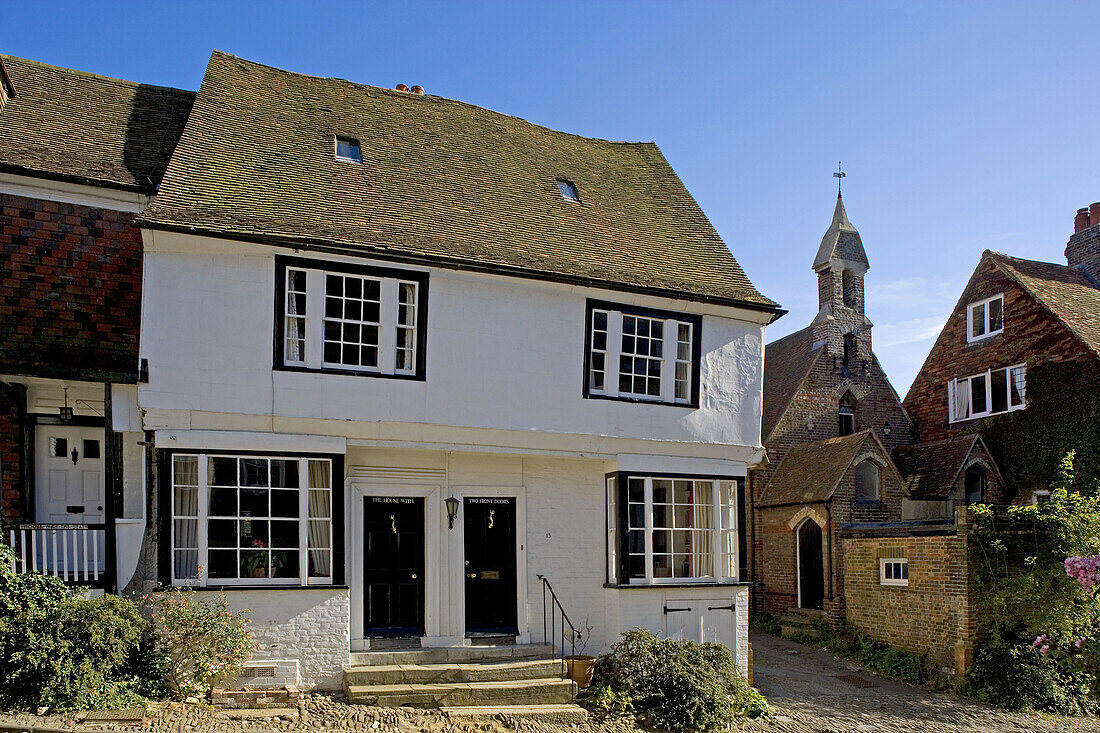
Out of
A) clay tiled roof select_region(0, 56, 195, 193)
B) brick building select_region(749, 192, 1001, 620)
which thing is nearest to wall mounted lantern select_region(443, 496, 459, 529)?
clay tiled roof select_region(0, 56, 195, 193)

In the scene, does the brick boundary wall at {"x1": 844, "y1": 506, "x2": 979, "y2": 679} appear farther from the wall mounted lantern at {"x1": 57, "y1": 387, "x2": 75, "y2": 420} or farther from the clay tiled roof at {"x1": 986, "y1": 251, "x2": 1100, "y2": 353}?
the wall mounted lantern at {"x1": 57, "y1": 387, "x2": 75, "y2": 420}

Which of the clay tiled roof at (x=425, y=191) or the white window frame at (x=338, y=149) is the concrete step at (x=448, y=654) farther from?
the white window frame at (x=338, y=149)

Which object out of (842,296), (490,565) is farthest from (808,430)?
(490,565)

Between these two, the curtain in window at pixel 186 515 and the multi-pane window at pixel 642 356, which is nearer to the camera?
the curtain in window at pixel 186 515

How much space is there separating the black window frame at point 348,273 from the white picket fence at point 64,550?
140 inches

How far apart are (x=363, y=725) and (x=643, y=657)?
4.39 meters

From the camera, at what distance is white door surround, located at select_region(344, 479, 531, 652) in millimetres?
14289

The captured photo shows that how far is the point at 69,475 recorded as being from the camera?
14.2 metres

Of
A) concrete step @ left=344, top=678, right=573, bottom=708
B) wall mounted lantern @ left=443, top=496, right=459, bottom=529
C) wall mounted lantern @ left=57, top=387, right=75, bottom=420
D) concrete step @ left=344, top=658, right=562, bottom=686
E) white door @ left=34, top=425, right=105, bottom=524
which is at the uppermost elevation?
wall mounted lantern @ left=57, top=387, right=75, bottom=420

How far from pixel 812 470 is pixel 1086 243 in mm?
11597

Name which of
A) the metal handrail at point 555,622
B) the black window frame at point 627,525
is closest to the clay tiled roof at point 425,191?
the black window frame at point 627,525

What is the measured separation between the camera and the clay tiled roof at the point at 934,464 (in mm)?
23816

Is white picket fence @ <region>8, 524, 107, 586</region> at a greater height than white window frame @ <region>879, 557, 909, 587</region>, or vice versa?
white picket fence @ <region>8, 524, 107, 586</region>

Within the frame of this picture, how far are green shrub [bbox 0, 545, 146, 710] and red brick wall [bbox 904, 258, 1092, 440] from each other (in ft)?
69.5
